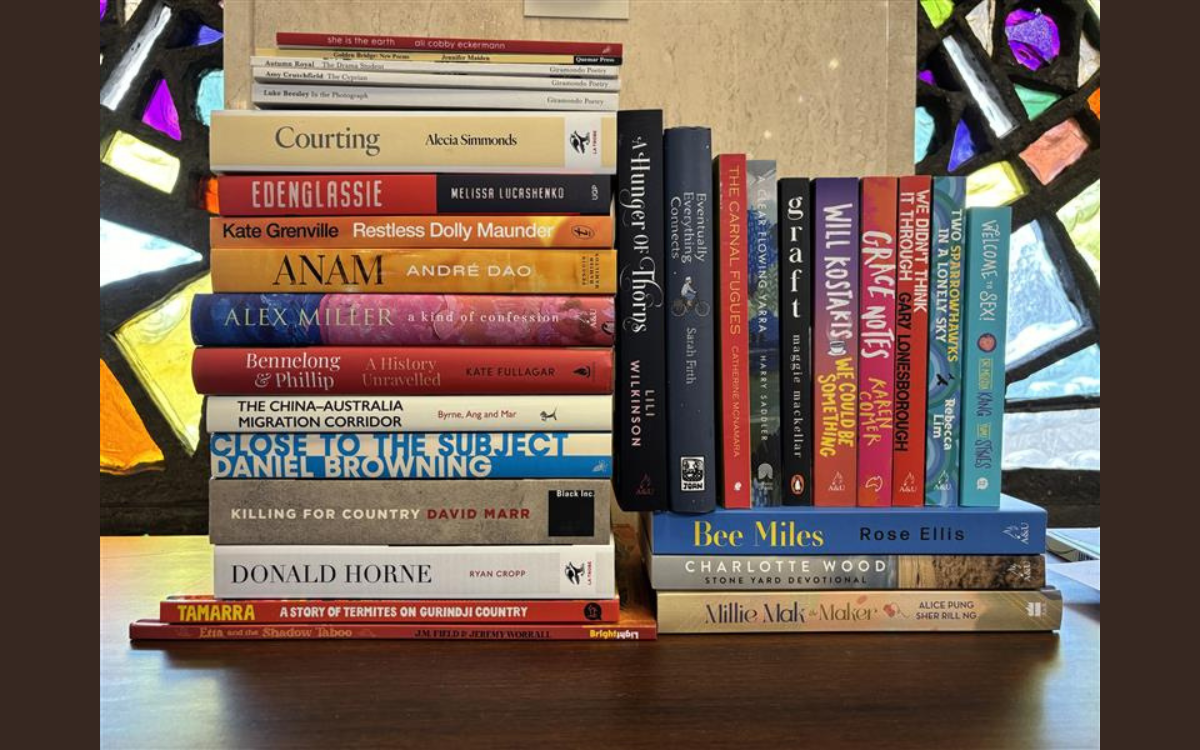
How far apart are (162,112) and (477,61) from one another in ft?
7.28

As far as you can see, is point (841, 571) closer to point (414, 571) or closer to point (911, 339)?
point (911, 339)

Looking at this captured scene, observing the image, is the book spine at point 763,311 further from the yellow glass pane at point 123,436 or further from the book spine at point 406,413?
the yellow glass pane at point 123,436

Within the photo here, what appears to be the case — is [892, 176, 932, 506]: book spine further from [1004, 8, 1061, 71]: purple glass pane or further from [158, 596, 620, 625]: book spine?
[1004, 8, 1061, 71]: purple glass pane

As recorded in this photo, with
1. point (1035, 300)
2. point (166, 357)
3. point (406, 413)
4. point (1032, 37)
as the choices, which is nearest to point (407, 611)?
point (406, 413)

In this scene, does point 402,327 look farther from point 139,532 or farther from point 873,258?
point 139,532

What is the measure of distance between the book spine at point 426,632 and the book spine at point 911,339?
0.76 ft

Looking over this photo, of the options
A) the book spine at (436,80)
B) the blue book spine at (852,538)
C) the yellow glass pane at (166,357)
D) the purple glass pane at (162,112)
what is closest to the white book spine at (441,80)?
the book spine at (436,80)

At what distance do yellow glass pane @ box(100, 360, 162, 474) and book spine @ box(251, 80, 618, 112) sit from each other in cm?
207

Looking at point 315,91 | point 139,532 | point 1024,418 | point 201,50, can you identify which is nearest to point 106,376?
point 139,532

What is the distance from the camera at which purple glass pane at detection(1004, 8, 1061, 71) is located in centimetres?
271

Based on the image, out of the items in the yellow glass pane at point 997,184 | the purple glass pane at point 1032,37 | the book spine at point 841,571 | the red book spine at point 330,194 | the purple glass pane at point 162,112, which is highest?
the purple glass pane at point 1032,37

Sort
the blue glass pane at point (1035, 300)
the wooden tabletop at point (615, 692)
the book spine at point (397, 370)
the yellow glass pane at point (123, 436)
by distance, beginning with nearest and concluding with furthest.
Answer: the wooden tabletop at point (615, 692) → the book spine at point (397, 370) → the yellow glass pane at point (123, 436) → the blue glass pane at point (1035, 300)

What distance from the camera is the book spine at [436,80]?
66 centimetres

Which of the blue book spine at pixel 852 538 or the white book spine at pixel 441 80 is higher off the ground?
the white book spine at pixel 441 80
